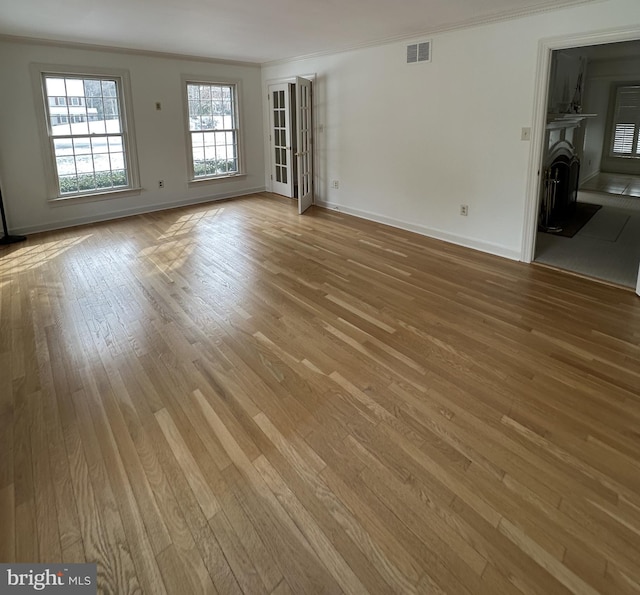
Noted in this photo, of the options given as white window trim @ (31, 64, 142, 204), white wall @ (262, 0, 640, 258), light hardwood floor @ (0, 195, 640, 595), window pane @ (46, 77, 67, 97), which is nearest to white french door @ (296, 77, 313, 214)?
white wall @ (262, 0, 640, 258)

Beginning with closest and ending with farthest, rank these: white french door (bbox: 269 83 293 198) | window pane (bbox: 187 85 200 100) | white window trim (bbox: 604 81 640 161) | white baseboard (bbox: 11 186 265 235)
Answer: white baseboard (bbox: 11 186 265 235)
window pane (bbox: 187 85 200 100)
white french door (bbox: 269 83 293 198)
white window trim (bbox: 604 81 640 161)

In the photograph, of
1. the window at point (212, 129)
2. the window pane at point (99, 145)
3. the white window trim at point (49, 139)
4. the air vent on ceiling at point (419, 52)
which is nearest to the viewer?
the air vent on ceiling at point (419, 52)

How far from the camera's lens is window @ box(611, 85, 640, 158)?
8820 millimetres

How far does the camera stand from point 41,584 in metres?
1.42

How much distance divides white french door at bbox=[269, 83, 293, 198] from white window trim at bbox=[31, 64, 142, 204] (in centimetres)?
241

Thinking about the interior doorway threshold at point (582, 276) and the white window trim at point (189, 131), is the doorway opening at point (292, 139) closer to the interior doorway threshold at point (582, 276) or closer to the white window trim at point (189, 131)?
the white window trim at point (189, 131)

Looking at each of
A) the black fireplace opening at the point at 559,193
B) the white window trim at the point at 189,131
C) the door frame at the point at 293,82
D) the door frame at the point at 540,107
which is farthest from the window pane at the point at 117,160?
the black fireplace opening at the point at 559,193

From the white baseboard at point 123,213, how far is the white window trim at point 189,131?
282mm

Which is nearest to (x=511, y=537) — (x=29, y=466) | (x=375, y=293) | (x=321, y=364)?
(x=321, y=364)

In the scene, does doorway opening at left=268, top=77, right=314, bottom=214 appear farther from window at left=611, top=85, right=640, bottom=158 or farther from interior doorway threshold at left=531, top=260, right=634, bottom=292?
window at left=611, top=85, right=640, bottom=158

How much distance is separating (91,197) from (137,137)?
1.14 m

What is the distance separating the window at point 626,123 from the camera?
8820 mm

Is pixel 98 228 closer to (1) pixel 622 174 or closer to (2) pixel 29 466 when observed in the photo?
(2) pixel 29 466

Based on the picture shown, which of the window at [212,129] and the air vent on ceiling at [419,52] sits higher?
the air vent on ceiling at [419,52]
